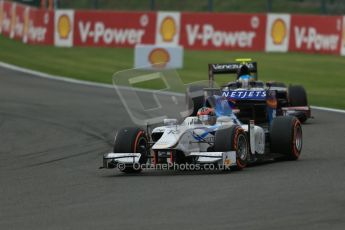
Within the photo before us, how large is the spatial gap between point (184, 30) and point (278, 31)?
3626 mm

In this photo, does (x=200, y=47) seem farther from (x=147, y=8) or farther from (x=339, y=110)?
(x=339, y=110)

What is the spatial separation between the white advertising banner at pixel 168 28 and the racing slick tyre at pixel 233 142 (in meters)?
24.5

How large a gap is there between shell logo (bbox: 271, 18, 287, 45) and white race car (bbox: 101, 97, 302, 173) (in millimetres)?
21932

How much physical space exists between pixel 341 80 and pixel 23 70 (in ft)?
30.7

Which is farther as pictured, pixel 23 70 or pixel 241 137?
pixel 23 70

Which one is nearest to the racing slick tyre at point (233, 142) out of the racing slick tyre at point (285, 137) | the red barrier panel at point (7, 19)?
the racing slick tyre at point (285, 137)

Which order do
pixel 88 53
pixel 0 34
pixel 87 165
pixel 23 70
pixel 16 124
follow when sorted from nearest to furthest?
1. pixel 87 165
2. pixel 16 124
3. pixel 23 70
4. pixel 88 53
5. pixel 0 34

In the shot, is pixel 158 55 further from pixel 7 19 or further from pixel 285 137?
pixel 285 137

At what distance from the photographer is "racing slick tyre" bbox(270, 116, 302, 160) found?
13.4m

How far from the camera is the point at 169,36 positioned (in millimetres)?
37062

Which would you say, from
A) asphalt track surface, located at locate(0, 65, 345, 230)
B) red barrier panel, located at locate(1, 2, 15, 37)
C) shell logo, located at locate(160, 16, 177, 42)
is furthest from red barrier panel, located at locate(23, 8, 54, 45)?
asphalt track surface, located at locate(0, 65, 345, 230)

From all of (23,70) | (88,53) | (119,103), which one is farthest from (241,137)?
(88,53)

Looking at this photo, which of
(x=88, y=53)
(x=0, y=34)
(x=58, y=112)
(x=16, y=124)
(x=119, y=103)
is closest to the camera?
Result: (x=16, y=124)
